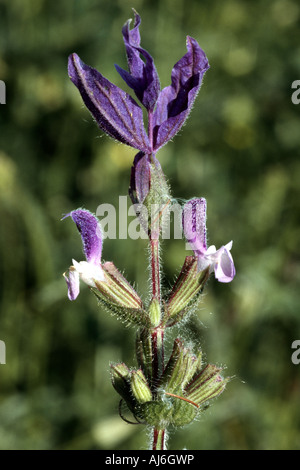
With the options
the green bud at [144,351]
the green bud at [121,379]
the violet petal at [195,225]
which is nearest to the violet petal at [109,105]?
the violet petal at [195,225]

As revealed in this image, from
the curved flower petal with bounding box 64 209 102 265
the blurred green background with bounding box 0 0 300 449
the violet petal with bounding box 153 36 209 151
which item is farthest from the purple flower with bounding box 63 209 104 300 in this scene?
the blurred green background with bounding box 0 0 300 449

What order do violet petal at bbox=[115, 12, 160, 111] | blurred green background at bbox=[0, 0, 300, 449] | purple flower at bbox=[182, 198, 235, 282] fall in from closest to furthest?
violet petal at bbox=[115, 12, 160, 111] < purple flower at bbox=[182, 198, 235, 282] < blurred green background at bbox=[0, 0, 300, 449]

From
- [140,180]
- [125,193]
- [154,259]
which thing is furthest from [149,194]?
[125,193]

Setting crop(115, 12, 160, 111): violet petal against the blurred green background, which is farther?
the blurred green background

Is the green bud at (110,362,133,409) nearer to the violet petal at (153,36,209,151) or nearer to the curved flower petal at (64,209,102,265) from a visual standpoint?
the curved flower petal at (64,209,102,265)

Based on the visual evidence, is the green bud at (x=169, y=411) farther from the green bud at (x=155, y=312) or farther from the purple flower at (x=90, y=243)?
the purple flower at (x=90, y=243)

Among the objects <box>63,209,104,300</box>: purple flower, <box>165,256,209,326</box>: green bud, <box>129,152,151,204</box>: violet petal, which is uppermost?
<box>129,152,151,204</box>: violet petal
